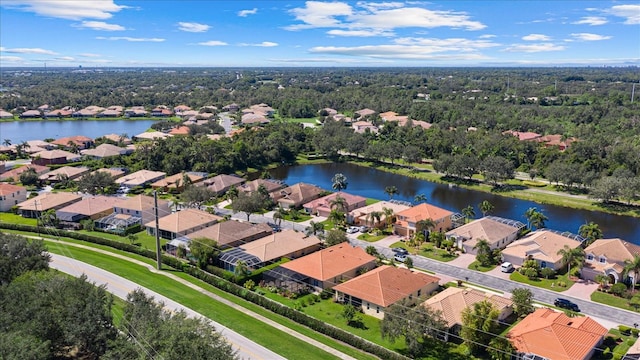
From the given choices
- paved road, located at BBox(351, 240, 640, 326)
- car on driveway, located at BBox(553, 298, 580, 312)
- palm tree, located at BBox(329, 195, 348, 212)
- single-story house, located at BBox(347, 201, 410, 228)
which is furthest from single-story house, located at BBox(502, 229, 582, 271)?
palm tree, located at BBox(329, 195, 348, 212)

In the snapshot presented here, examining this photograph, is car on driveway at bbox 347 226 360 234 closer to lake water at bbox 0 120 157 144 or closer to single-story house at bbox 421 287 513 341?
single-story house at bbox 421 287 513 341

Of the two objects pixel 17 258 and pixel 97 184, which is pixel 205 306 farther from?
pixel 97 184

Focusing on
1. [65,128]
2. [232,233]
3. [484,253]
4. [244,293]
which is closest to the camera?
[244,293]

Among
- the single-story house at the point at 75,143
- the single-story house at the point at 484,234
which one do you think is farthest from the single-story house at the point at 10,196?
the single-story house at the point at 484,234

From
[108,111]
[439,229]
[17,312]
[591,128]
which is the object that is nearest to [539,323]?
[439,229]

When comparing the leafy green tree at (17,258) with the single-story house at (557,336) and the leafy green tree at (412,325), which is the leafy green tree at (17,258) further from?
the single-story house at (557,336)

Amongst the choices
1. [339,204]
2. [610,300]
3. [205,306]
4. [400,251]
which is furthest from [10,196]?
[610,300]
